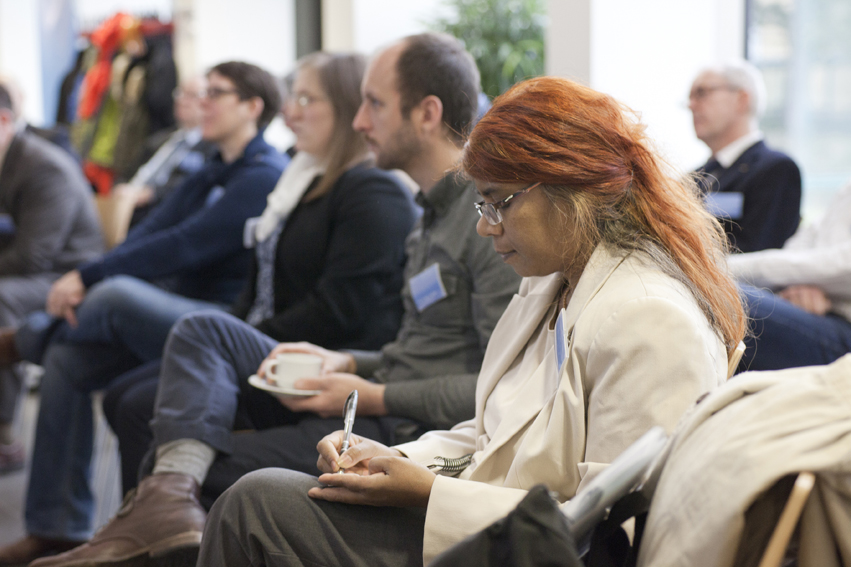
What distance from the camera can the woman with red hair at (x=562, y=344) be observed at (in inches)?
38.1

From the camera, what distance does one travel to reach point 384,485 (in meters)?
1.07

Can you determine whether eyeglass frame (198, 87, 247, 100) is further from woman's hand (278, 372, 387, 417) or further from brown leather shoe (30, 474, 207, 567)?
brown leather shoe (30, 474, 207, 567)

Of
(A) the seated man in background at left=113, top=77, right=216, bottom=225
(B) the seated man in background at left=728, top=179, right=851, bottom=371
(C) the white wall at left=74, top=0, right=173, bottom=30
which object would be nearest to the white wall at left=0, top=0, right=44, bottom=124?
(C) the white wall at left=74, top=0, right=173, bottom=30

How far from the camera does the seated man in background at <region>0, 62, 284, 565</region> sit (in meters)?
2.32

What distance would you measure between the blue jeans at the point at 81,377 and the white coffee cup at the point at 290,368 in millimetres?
708

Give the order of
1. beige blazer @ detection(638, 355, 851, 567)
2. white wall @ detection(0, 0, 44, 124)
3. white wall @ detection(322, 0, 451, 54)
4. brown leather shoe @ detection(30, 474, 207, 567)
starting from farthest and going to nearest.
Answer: white wall @ detection(0, 0, 44, 124) → white wall @ detection(322, 0, 451, 54) → brown leather shoe @ detection(30, 474, 207, 567) → beige blazer @ detection(638, 355, 851, 567)

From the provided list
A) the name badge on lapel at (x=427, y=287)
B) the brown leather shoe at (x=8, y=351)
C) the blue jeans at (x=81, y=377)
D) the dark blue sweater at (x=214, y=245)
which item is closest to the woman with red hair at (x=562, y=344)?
the name badge on lapel at (x=427, y=287)

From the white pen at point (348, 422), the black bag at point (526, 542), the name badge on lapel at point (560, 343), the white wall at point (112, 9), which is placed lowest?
the white pen at point (348, 422)

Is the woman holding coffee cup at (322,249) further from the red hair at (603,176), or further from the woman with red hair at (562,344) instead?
the red hair at (603,176)

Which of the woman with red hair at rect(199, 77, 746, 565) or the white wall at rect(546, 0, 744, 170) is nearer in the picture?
the woman with red hair at rect(199, 77, 746, 565)

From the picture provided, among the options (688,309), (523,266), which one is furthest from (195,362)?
(688,309)

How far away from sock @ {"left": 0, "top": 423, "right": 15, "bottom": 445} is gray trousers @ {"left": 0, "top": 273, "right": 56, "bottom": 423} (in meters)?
0.02

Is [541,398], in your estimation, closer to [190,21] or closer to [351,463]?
[351,463]

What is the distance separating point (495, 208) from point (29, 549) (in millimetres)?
1839
